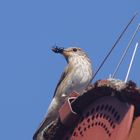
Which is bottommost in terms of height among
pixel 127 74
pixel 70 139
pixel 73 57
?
pixel 70 139

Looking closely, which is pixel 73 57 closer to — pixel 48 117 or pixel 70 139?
pixel 48 117

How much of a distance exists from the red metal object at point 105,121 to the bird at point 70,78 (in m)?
4.65

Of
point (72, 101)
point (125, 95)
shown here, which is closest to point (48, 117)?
point (72, 101)

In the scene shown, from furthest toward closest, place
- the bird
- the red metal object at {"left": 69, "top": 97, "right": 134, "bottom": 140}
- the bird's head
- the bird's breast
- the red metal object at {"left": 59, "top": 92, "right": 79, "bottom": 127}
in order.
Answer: the bird's head, the bird's breast, the bird, the red metal object at {"left": 59, "top": 92, "right": 79, "bottom": 127}, the red metal object at {"left": 69, "top": 97, "right": 134, "bottom": 140}

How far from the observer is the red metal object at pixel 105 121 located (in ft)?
23.7

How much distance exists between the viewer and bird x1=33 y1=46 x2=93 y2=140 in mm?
13109

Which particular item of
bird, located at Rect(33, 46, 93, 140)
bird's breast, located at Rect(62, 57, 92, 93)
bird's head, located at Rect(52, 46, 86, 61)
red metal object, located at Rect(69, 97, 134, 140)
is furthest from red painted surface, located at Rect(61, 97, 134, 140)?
bird's head, located at Rect(52, 46, 86, 61)

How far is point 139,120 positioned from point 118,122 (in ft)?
0.78

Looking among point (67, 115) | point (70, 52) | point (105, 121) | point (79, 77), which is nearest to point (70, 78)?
point (79, 77)

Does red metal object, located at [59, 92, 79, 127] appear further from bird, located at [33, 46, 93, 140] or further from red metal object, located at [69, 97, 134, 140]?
bird, located at [33, 46, 93, 140]

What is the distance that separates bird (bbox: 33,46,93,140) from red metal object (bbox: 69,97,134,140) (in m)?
4.65

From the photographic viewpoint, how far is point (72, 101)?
8.40 meters

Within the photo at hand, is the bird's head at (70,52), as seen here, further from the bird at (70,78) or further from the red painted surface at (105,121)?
the red painted surface at (105,121)

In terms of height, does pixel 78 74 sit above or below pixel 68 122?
above
